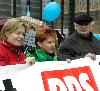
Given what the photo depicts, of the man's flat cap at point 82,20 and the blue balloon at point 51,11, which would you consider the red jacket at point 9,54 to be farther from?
the blue balloon at point 51,11

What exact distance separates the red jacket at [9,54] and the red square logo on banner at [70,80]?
292mm

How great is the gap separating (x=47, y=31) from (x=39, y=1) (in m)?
5.05

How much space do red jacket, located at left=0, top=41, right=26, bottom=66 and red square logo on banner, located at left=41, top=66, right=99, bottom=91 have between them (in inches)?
11.5

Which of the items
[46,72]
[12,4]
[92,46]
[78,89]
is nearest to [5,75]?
[46,72]

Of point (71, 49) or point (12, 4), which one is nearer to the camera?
Result: point (71, 49)

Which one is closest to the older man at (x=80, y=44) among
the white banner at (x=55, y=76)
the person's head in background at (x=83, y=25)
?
the person's head in background at (x=83, y=25)

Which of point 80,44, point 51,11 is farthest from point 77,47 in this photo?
point 51,11

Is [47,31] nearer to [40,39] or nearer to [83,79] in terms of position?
[40,39]

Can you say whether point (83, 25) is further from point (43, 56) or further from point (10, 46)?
point (10, 46)

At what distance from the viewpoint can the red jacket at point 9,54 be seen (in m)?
4.29

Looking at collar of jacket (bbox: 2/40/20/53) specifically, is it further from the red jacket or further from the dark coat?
the dark coat

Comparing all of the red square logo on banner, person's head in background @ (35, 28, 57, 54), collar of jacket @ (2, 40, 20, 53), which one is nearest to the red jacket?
collar of jacket @ (2, 40, 20, 53)

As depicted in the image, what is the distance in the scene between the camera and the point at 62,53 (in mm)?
5211

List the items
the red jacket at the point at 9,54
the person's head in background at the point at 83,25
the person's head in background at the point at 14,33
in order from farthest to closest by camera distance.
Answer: the person's head in background at the point at 83,25 < the person's head in background at the point at 14,33 < the red jacket at the point at 9,54
